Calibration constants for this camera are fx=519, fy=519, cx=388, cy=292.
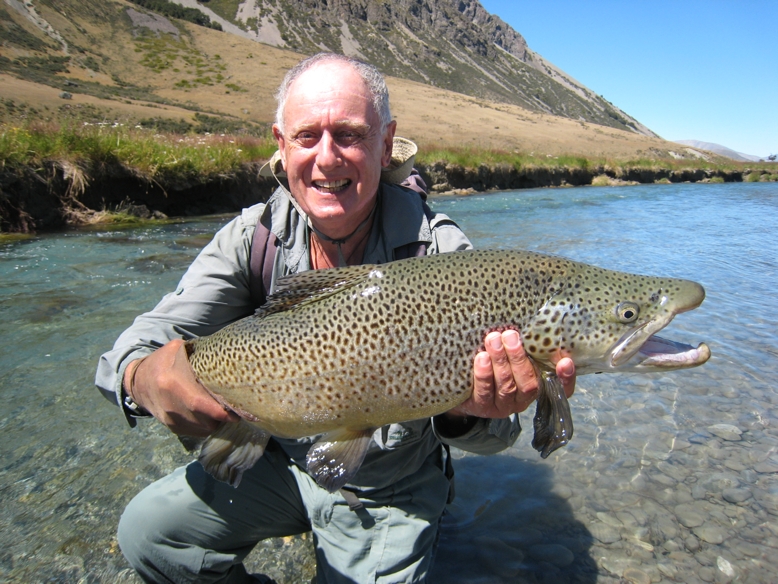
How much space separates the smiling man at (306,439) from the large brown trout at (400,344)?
0.46 ft

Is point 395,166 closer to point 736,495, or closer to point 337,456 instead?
point 337,456

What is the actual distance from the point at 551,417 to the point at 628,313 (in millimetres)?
575

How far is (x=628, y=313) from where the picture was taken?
7.43 feet

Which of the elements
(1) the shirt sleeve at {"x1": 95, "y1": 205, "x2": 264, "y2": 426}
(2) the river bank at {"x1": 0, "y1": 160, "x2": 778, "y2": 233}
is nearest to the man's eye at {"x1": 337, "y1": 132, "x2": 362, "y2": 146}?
(1) the shirt sleeve at {"x1": 95, "y1": 205, "x2": 264, "y2": 426}

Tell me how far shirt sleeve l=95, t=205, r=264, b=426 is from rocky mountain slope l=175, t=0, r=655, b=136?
379 ft

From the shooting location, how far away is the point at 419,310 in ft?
7.28

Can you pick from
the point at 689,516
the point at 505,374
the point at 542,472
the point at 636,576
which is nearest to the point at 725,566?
the point at 689,516

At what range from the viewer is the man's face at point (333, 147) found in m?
2.59

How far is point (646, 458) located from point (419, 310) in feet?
8.97

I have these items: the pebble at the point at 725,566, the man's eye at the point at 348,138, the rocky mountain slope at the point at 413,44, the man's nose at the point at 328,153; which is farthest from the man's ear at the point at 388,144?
the rocky mountain slope at the point at 413,44

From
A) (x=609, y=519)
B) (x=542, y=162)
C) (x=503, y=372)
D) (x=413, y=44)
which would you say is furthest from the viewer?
(x=413, y=44)

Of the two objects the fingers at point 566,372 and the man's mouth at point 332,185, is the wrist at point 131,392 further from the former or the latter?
the fingers at point 566,372

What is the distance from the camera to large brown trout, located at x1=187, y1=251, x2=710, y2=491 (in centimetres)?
214

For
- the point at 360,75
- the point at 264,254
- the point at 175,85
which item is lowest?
the point at 264,254
